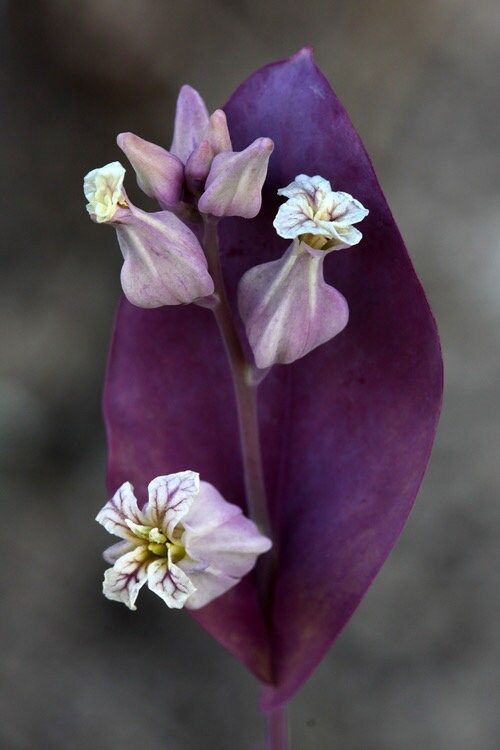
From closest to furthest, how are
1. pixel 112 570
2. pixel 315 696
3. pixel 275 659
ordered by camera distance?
pixel 112 570
pixel 275 659
pixel 315 696

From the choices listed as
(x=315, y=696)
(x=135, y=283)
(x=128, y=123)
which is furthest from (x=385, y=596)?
(x=135, y=283)

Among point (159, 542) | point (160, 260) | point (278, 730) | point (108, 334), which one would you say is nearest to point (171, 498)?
point (159, 542)

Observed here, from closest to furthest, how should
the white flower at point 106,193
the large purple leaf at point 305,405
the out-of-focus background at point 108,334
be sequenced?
the white flower at point 106,193 → the large purple leaf at point 305,405 → the out-of-focus background at point 108,334

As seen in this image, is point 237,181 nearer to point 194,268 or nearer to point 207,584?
point 194,268

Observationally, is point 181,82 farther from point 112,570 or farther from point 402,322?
point 112,570

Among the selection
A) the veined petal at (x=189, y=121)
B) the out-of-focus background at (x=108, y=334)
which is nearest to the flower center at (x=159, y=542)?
the veined petal at (x=189, y=121)

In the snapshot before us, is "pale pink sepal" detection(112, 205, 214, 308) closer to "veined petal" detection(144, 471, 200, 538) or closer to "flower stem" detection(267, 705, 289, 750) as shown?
"veined petal" detection(144, 471, 200, 538)

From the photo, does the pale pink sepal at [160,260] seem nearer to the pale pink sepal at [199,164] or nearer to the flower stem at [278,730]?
the pale pink sepal at [199,164]
